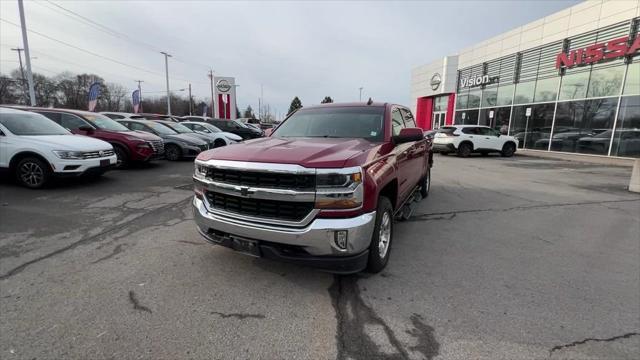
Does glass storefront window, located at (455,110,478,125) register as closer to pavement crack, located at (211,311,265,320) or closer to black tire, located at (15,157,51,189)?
black tire, located at (15,157,51,189)

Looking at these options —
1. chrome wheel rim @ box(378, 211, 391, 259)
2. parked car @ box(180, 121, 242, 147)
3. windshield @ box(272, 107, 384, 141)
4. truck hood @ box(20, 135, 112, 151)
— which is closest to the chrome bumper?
chrome wheel rim @ box(378, 211, 391, 259)

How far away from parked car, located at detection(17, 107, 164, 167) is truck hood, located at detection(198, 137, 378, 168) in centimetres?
716

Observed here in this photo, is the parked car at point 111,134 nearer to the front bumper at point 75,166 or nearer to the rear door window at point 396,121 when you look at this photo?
the front bumper at point 75,166

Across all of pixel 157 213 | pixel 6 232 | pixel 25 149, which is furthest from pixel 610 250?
pixel 25 149

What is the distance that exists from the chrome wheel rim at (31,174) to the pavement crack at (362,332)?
701cm

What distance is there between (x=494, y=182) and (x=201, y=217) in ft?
29.1

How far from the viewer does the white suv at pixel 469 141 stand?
16.9m

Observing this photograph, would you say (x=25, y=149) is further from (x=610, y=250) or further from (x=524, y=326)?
(x=610, y=250)

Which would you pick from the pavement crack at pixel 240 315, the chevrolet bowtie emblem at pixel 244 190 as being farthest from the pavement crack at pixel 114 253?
the chevrolet bowtie emblem at pixel 244 190

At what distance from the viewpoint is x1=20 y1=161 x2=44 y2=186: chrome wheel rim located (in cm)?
670

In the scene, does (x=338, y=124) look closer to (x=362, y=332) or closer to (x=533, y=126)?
(x=362, y=332)

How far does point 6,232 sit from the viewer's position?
4410 mm

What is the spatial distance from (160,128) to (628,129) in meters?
20.9

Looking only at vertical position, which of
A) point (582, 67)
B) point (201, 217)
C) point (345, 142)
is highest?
point (582, 67)
